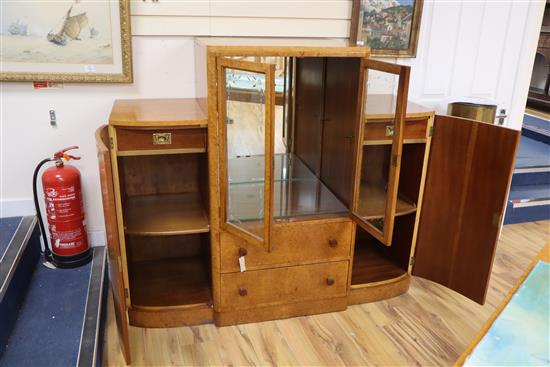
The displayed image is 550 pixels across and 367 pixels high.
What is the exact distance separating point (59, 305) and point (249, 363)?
1.03 m

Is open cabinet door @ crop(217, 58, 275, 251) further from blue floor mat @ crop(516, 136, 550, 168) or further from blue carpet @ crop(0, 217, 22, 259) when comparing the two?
blue floor mat @ crop(516, 136, 550, 168)

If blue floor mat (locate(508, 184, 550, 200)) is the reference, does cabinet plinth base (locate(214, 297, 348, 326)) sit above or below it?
below

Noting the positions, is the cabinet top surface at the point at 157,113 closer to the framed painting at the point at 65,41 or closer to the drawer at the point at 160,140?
the drawer at the point at 160,140

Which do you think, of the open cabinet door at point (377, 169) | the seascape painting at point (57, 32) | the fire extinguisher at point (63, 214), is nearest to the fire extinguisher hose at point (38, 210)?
the fire extinguisher at point (63, 214)

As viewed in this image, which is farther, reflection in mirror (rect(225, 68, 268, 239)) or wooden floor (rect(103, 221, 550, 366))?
wooden floor (rect(103, 221, 550, 366))

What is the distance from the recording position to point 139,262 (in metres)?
3.03

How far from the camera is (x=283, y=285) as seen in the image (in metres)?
2.63

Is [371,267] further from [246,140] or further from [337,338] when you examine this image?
[246,140]

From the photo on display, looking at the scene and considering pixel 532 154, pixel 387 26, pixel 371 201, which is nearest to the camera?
pixel 371 201

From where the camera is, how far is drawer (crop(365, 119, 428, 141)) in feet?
7.83

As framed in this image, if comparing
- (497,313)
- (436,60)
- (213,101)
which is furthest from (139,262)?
(436,60)

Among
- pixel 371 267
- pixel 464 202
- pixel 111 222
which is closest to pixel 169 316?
pixel 111 222

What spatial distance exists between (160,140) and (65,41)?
907 millimetres

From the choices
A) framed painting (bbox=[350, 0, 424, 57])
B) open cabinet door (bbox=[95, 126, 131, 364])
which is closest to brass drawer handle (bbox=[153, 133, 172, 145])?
open cabinet door (bbox=[95, 126, 131, 364])
